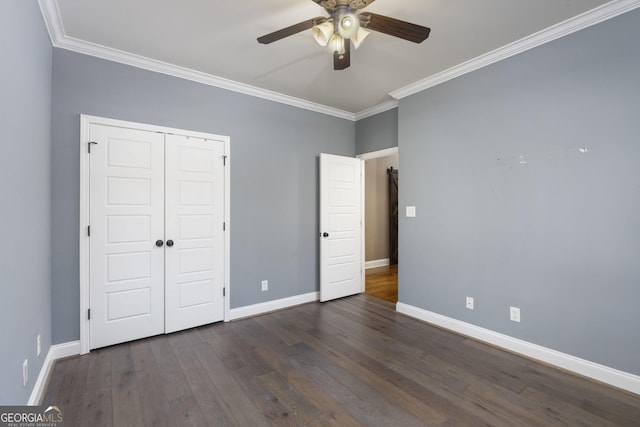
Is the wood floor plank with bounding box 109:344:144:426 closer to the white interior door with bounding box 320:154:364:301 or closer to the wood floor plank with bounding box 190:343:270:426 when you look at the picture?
the wood floor plank with bounding box 190:343:270:426

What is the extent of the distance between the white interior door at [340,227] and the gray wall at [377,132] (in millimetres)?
343

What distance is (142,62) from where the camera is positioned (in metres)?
2.94

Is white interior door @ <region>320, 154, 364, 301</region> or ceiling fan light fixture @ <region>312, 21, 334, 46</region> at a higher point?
ceiling fan light fixture @ <region>312, 21, 334, 46</region>

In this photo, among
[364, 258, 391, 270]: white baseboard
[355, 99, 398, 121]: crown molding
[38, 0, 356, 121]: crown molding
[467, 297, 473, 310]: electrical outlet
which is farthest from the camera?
[364, 258, 391, 270]: white baseboard

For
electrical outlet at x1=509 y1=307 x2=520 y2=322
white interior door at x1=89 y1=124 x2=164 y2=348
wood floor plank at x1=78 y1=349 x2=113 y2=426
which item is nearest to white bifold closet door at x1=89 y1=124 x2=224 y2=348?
white interior door at x1=89 y1=124 x2=164 y2=348

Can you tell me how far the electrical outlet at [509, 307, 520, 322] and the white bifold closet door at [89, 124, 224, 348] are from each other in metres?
3.11

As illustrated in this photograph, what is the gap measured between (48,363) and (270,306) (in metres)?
2.15

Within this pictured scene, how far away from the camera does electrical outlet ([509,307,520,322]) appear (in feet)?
8.91

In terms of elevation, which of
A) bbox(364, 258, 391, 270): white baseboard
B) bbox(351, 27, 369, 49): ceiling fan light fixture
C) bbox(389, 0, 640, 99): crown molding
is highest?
bbox(389, 0, 640, 99): crown molding

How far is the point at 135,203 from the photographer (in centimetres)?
290

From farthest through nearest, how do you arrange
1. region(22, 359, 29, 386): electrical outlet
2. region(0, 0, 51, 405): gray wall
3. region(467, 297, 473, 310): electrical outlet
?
1. region(467, 297, 473, 310): electrical outlet
2. region(22, 359, 29, 386): electrical outlet
3. region(0, 0, 51, 405): gray wall

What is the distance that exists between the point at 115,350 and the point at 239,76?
3156 millimetres

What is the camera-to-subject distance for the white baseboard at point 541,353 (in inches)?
84.8

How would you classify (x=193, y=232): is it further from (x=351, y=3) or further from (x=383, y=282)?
(x=383, y=282)
